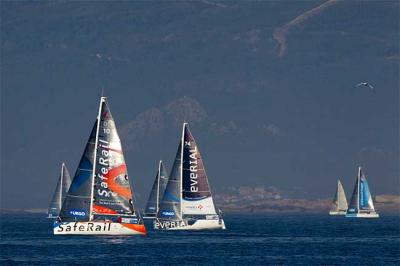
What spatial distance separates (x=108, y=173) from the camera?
357 ft

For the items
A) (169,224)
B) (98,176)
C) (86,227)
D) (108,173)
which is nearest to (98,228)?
(86,227)

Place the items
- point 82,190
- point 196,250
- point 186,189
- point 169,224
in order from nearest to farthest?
point 196,250, point 82,190, point 186,189, point 169,224

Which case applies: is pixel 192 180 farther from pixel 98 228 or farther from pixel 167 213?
pixel 98 228

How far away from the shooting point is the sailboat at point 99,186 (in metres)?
108

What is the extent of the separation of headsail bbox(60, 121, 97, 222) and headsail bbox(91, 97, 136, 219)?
49 centimetres

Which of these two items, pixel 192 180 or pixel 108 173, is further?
pixel 192 180

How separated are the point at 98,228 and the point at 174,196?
2222 centimetres

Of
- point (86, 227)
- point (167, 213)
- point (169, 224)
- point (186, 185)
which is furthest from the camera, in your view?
point (169, 224)

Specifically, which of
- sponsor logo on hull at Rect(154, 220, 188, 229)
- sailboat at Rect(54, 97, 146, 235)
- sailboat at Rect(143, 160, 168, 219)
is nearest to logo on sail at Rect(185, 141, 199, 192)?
sponsor logo on hull at Rect(154, 220, 188, 229)

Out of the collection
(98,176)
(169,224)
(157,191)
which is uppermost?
(157,191)

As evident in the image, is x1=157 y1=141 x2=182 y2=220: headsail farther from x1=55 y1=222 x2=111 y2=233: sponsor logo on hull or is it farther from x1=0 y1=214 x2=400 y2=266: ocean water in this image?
x1=55 y1=222 x2=111 y2=233: sponsor logo on hull

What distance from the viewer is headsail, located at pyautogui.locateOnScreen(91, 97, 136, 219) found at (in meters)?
108

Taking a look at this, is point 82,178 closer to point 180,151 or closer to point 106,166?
point 106,166

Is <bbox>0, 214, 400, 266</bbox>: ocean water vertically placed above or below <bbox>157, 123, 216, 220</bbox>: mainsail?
below
